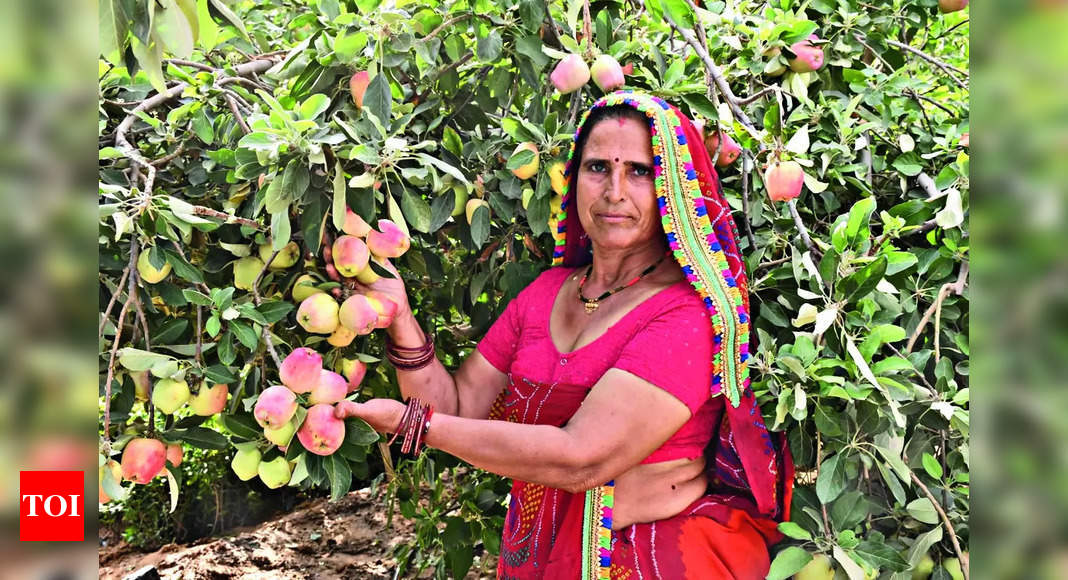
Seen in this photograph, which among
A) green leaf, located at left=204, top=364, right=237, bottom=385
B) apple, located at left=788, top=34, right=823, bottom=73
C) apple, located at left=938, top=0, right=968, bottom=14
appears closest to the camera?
green leaf, located at left=204, top=364, right=237, bottom=385

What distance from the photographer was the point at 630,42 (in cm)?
202

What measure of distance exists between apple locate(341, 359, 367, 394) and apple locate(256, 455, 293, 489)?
21 cm

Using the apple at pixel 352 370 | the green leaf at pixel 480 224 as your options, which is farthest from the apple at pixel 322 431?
the green leaf at pixel 480 224

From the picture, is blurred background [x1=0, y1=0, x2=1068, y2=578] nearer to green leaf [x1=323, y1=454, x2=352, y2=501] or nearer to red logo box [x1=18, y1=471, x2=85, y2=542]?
red logo box [x1=18, y1=471, x2=85, y2=542]

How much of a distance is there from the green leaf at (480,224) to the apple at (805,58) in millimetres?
863

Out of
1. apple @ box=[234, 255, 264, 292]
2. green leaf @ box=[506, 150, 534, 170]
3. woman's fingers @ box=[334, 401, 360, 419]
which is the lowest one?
woman's fingers @ box=[334, 401, 360, 419]

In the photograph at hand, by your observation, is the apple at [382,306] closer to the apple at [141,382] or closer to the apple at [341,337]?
the apple at [341,337]

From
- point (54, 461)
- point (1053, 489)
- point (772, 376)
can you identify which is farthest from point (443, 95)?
point (1053, 489)

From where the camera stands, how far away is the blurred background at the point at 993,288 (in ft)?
1.14

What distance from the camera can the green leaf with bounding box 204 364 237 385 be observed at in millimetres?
1523

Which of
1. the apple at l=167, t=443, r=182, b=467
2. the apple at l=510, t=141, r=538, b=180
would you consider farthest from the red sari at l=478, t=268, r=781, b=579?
the apple at l=167, t=443, r=182, b=467

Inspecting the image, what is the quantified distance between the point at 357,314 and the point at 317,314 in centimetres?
8

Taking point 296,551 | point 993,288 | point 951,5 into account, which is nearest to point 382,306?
point 993,288

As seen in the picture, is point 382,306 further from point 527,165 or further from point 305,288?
point 527,165
